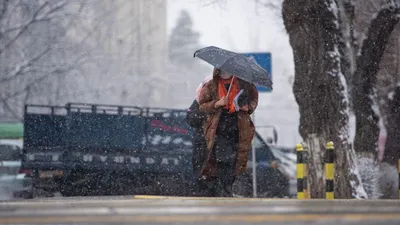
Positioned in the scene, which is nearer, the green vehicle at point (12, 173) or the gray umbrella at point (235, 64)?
the gray umbrella at point (235, 64)

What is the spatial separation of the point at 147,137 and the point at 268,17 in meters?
8.35

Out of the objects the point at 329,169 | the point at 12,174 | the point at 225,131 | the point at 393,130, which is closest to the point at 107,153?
the point at 12,174

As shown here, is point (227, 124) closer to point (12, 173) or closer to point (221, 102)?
point (221, 102)

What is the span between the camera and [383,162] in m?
19.2

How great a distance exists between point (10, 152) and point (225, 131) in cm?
1105

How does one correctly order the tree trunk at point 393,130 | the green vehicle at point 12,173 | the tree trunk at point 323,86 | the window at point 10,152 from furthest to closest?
the tree trunk at point 393,130
the window at point 10,152
the green vehicle at point 12,173
the tree trunk at point 323,86

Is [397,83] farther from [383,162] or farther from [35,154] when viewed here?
[35,154]

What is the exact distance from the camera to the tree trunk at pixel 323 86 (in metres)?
13.1

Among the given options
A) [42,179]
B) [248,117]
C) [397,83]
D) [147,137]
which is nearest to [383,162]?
[397,83]

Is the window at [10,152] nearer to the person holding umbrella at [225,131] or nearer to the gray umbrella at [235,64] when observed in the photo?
the gray umbrella at [235,64]

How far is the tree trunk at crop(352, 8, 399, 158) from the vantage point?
16.0 m

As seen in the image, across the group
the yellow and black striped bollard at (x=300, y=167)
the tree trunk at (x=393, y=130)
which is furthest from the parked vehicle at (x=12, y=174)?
the tree trunk at (x=393, y=130)

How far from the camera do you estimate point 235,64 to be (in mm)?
8750

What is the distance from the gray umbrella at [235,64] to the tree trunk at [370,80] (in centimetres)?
692
